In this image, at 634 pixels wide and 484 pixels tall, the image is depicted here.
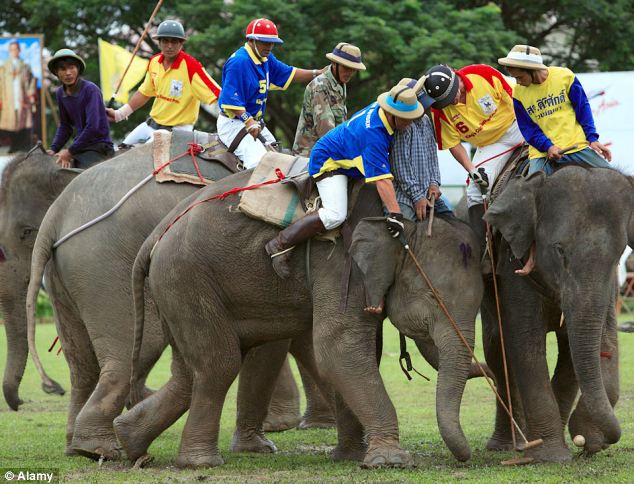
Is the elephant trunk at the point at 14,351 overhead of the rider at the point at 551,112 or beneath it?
beneath

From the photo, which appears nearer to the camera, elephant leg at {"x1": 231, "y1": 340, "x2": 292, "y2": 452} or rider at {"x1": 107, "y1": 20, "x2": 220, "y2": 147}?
elephant leg at {"x1": 231, "y1": 340, "x2": 292, "y2": 452}

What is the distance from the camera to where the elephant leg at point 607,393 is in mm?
9023

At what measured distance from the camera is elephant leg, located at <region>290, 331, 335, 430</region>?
1216 cm

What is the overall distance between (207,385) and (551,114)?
315cm

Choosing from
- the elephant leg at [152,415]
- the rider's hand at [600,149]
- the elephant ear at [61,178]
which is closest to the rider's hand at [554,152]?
the rider's hand at [600,149]

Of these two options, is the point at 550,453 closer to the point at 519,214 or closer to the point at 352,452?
the point at 352,452

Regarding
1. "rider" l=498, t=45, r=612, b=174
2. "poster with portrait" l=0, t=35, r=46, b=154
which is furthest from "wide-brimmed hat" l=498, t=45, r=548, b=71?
"poster with portrait" l=0, t=35, r=46, b=154

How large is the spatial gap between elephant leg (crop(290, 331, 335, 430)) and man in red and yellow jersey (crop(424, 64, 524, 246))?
2.86 metres

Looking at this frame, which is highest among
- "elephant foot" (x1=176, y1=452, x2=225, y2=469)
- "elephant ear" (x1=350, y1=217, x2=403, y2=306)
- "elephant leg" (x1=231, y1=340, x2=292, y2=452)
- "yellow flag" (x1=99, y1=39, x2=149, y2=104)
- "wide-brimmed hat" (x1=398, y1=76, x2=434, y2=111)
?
"wide-brimmed hat" (x1=398, y1=76, x2=434, y2=111)

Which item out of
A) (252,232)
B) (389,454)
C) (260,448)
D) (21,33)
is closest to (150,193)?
(252,232)

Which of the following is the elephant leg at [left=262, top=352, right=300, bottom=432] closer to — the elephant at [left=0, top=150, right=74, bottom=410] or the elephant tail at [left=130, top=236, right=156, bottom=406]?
the elephant at [left=0, top=150, right=74, bottom=410]

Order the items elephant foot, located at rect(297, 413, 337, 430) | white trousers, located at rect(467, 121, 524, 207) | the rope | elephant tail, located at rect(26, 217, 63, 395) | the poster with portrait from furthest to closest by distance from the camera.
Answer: the poster with portrait, elephant foot, located at rect(297, 413, 337, 430), the rope, elephant tail, located at rect(26, 217, 63, 395), white trousers, located at rect(467, 121, 524, 207)

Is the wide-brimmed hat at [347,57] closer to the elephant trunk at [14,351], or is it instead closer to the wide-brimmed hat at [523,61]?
the wide-brimmed hat at [523,61]

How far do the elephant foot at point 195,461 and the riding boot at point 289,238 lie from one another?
146cm
